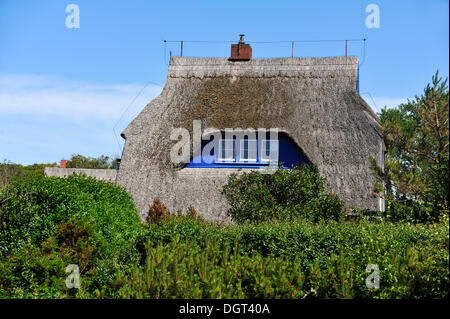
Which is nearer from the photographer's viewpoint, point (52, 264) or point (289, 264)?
point (289, 264)

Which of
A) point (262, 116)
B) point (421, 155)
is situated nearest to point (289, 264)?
point (421, 155)

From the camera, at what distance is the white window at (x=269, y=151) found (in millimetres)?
20844

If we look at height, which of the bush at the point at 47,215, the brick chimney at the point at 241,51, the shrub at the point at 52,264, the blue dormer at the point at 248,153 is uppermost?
the brick chimney at the point at 241,51

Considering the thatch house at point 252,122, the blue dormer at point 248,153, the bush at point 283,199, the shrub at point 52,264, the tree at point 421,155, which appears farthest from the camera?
the blue dormer at point 248,153

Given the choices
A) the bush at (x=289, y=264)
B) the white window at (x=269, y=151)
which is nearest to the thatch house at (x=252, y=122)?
the white window at (x=269, y=151)

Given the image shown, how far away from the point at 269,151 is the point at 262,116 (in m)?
1.62

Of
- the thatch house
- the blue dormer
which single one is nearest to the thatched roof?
the thatch house

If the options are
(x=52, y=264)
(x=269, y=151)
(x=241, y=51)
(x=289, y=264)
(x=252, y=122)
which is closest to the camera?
(x=289, y=264)

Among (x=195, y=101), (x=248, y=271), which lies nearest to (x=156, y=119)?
(x=195, y=101)

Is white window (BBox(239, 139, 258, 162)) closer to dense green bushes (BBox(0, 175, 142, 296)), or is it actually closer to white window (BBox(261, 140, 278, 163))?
white window (BBox(261, 140, 278, 163))

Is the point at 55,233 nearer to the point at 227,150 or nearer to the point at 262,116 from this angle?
the point at 227,150

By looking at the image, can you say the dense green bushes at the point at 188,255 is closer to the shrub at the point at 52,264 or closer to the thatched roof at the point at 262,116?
the shrub at the point at 52,264

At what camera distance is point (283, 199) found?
14.2 metres
